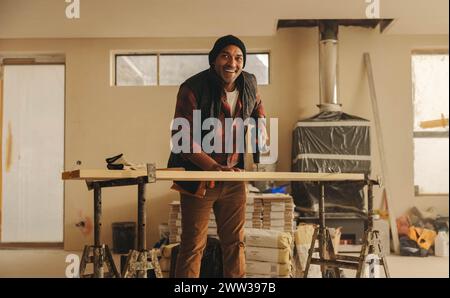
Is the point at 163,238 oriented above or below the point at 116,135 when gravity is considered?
below

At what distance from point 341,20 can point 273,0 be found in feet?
1.71

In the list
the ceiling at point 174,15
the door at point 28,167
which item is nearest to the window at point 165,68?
the ceiling at point 174,15

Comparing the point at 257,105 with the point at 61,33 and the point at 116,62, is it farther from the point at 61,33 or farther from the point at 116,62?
the point at 61,33

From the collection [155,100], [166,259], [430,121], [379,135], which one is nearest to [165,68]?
[155,100]

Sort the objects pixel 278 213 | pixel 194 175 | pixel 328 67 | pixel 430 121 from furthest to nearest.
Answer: pixel 430 121 < pixel 328 67 < pixel 278 213 < pixel 194 175

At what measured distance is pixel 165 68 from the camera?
244 cm

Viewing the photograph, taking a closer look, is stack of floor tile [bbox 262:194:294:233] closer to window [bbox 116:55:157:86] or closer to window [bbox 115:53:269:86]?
window [bbox 115:53:269:86]

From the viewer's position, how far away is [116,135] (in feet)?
8.02

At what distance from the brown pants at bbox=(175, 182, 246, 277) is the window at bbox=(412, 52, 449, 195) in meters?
1.54

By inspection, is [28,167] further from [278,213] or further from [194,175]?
[278,213]

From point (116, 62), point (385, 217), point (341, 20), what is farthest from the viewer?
point (385, 217)

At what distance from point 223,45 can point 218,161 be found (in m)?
0.56
